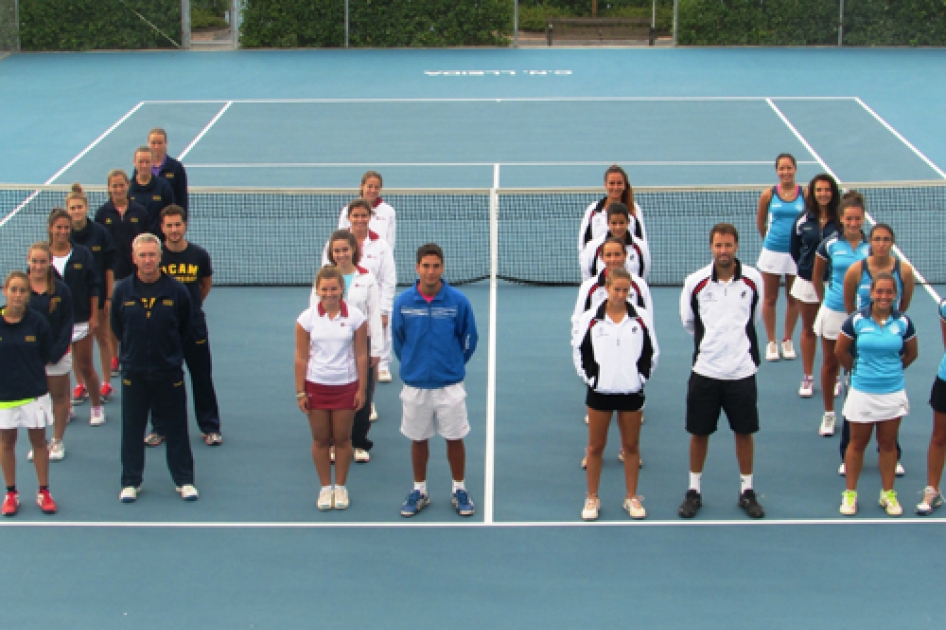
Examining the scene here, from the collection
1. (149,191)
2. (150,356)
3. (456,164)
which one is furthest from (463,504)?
(456,164)

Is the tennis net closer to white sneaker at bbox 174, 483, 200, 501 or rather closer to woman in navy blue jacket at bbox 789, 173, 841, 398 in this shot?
woman in navy blue jacket at bbox 789, 173, 841, 398

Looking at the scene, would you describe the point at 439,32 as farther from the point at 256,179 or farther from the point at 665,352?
the point at 665,352

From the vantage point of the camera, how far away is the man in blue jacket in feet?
26.2

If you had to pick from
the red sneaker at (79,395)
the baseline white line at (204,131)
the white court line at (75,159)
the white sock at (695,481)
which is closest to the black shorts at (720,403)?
the white sock at (695,481)

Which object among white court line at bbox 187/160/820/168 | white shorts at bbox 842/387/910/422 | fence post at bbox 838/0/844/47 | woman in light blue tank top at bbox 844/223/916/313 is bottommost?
white shorts at bbox 842/387/910/422

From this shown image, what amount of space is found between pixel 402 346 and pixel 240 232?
24.4 ft

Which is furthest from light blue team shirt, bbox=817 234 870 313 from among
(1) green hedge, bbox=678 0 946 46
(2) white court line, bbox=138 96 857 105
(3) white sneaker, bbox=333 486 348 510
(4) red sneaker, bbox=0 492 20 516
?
(1) green hedge, bbox=678 0 946 46

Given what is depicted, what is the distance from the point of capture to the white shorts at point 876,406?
7.99 m

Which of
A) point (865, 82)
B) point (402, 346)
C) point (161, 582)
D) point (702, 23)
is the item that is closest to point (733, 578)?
point (402, 346)

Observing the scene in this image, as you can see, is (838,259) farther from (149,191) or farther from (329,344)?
(149,191)

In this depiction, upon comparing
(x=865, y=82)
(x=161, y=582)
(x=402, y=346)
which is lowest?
(x=161, y=582)

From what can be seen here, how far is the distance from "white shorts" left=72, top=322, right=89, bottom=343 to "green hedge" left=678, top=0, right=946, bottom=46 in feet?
78.8

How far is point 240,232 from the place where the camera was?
15039mm

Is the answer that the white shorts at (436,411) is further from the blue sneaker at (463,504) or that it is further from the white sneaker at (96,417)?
the white sneaker at (96,417)
